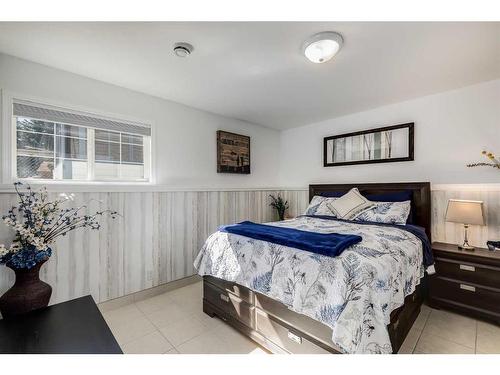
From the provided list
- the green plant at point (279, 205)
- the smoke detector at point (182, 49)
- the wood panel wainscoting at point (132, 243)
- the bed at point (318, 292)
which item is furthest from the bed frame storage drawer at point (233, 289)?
the green plant at point (279, 205)

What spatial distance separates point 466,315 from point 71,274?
378 centimetres

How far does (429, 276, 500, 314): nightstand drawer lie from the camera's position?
2041mm

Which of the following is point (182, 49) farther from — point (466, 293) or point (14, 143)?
point (466, 293)

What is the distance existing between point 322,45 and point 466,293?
8.50ft

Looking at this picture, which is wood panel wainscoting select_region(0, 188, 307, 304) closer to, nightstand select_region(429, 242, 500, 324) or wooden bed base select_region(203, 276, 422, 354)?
wooden bed base select_region(203, 276, 422, 354)

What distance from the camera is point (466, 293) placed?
2178 millimetres

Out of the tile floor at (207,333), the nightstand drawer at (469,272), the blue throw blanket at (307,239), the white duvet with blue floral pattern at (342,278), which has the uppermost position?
the blue throw blanket at (307,239)

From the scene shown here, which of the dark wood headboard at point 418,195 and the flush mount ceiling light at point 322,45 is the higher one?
the flush mount ceiling light at point 322,45

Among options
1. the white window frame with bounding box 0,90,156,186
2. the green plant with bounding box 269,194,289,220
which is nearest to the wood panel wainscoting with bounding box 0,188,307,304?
the white window frame with bounding box 0,90,156,186

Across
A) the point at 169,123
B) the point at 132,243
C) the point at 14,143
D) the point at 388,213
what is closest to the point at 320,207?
the point at 388,213

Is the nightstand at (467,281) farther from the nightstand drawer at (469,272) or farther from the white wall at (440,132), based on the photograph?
the white wall at (440,132)

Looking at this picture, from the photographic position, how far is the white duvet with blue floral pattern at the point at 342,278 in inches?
49.8
